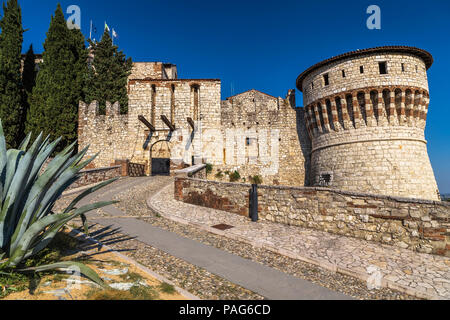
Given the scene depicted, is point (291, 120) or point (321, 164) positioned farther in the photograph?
point (291, 120)

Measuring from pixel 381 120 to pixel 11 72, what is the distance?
1105 inches

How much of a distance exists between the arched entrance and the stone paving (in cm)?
2132

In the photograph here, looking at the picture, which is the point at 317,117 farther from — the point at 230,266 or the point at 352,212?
the point at 230,266

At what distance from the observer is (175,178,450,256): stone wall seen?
5398 mm

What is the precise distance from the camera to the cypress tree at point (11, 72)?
17969mm

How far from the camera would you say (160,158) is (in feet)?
98.6

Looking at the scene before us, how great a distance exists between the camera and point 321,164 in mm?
15945

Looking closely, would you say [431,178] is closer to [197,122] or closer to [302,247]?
[302,247]

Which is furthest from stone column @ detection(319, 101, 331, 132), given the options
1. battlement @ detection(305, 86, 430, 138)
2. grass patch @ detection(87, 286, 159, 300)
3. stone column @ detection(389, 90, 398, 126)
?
grass patch @ detection(87, 286, 159, 300)

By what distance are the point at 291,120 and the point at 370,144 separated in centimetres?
667

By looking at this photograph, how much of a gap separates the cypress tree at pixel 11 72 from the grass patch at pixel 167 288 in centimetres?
2152

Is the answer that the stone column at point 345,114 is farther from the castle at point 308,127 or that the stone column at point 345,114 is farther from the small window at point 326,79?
the small window at point 326,79

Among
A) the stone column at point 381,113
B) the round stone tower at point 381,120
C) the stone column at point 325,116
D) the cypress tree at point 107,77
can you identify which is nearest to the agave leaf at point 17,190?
the round stone tower at point 381,120
